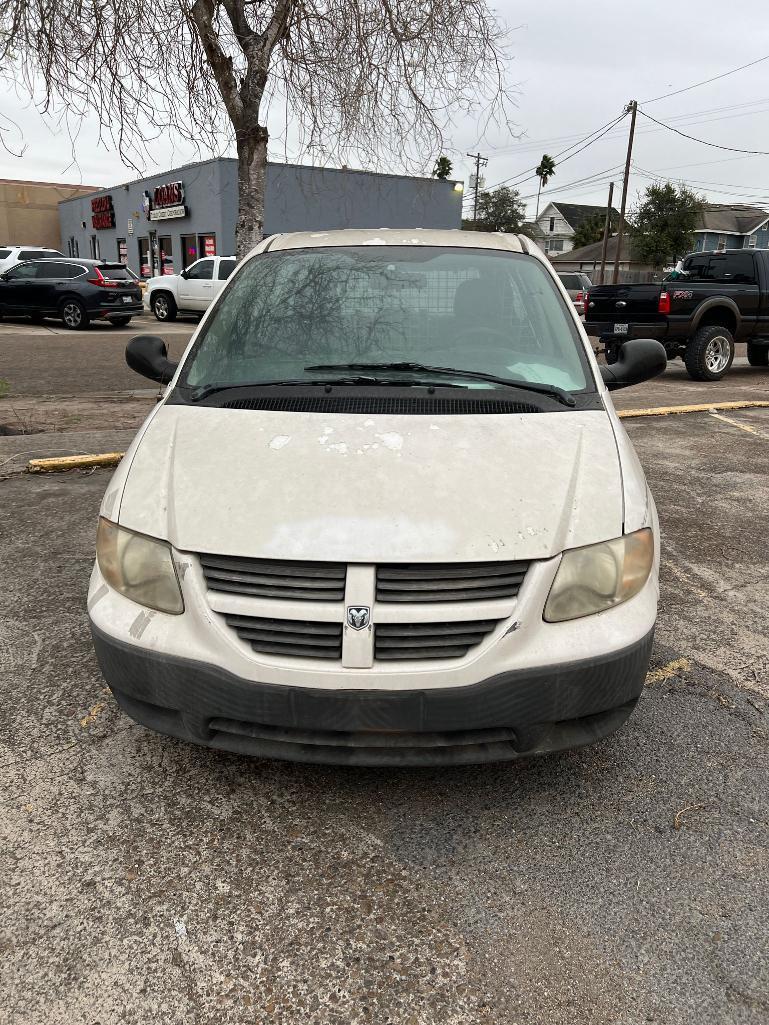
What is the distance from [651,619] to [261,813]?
4.41ft

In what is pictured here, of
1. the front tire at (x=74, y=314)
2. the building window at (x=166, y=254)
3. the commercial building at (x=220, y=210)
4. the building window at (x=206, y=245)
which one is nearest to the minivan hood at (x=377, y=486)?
the front tire at (x=74, y=314)

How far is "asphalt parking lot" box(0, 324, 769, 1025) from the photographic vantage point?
177 centimetres

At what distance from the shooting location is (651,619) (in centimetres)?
230

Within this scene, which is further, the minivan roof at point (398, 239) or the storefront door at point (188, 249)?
the storefront door at point (188, 249)

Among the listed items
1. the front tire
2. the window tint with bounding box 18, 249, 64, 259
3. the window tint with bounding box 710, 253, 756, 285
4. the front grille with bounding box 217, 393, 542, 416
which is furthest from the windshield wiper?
the window tint with bounding box 18, 249, 64, 259

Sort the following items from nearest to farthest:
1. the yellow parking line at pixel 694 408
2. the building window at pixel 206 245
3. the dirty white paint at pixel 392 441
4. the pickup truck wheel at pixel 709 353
Answer: the dirty white paint at pixel 392 441 → the yellow parking line at pixel 694 408 → the pickup truck wheel at pixel 709 353 → the building window at pixel 206 245

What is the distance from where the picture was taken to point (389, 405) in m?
2.65

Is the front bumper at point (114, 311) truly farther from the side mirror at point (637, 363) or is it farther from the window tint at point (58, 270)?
the side mirror at point (637, 363)

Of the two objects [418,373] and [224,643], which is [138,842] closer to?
[224,643]

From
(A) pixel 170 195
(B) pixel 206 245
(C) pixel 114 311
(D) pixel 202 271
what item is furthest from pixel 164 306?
(A) pixel 170 195

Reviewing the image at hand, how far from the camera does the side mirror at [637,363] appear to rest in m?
3.46

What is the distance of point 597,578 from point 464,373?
1.05 m

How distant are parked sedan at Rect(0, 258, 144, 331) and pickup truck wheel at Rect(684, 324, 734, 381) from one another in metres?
13.5

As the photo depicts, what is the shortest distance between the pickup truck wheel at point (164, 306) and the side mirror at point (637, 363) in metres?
19.8
